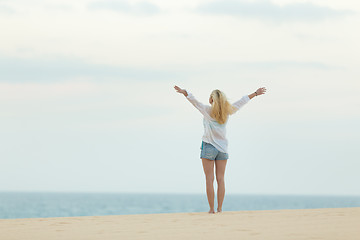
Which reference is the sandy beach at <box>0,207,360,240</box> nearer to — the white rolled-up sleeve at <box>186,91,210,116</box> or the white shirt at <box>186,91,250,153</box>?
the white shirt at <box>186,91,250,153</box>

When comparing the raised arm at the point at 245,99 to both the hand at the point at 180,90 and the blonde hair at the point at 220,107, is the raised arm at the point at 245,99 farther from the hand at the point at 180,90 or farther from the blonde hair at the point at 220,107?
the hand at the point at 180,90

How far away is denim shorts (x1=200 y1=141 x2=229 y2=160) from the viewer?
329 inches

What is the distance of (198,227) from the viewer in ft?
21.6

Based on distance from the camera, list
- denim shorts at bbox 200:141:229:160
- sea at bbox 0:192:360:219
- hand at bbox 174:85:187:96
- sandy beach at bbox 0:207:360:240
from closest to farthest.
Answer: sandy beach at bbox 0:207:360:240, hand at bbox 174:85:187:96, denim shorts at bbox 200:141:229:160, sea at bbox 0:192:360:219

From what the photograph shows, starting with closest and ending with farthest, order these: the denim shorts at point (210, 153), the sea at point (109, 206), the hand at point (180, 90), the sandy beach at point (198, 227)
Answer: the sandy beach at point (198, 227) < the hand at point (180, 90) < the denim shorts at point (210, 153) < the sea at point (109, 206)

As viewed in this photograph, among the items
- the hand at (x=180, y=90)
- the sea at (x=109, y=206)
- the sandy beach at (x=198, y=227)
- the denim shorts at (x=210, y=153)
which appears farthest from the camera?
the sea at (x=109, y=206)

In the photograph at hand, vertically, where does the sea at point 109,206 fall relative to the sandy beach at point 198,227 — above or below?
above

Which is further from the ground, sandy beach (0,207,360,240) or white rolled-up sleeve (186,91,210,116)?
white rolled-up sleeve (186,91,210,116)

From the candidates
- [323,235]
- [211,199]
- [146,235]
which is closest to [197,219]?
[211,199]

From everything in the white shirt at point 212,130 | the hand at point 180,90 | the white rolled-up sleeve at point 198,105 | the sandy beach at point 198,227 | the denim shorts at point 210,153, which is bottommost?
the sandy beach at point 198,227

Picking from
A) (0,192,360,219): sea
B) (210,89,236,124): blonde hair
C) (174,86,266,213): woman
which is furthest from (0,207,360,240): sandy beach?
(0,192,360,219): sea

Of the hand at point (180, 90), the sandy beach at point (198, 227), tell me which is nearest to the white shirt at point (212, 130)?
the hand at point (180, 90)

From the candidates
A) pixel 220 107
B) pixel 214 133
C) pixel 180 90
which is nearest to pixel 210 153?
pixel 214 133

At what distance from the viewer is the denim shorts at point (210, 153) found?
8.36m
